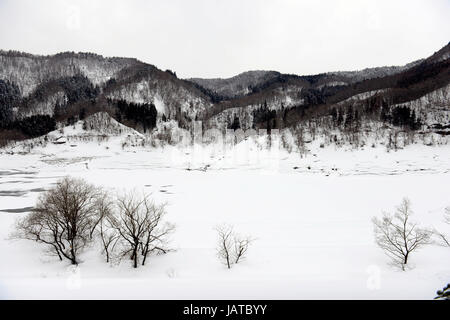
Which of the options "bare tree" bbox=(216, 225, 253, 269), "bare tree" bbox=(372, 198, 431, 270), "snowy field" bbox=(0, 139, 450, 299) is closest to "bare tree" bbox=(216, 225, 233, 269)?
"bare tree" bbox=(216, 225, 253, 269)

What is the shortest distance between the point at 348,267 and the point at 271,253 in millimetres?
6152

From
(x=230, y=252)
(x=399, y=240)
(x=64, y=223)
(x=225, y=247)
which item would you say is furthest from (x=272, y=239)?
(x=64, y=223)

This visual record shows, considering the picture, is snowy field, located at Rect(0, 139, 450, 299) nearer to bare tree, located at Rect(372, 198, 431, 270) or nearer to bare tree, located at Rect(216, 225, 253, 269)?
bare tree, located at Rect(216, 225, 253, 269)

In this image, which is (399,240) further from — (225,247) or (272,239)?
(225,247)

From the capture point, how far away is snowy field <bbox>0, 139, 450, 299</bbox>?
15.3 m

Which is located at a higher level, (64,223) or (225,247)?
(64,223)

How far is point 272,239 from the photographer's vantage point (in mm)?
22312

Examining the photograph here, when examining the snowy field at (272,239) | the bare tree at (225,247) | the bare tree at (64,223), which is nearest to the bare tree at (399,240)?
the snowy field at (272,239)

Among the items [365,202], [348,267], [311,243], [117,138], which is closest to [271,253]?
[311,243]

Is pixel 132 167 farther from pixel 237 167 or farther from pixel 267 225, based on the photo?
pixel 267 225

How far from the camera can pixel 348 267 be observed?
17.7m

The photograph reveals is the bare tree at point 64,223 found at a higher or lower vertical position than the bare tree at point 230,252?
higher

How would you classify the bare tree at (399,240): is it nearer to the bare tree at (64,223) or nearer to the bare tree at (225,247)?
the bare tree at (225,247)

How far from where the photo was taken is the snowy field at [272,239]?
50.1 ft
